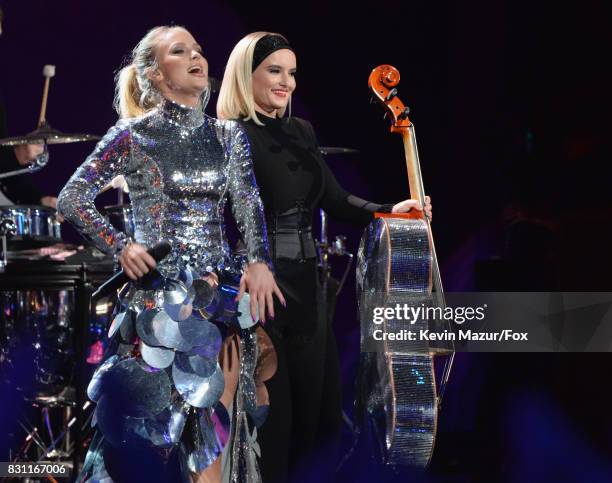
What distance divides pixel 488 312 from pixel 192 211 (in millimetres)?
1585

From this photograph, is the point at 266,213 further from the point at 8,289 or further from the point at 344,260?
the point at 344,260

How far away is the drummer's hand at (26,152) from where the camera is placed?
4.11 metres

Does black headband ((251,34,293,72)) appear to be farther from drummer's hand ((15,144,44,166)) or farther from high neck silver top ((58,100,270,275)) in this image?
drummer's hand ((15,144,44,166))

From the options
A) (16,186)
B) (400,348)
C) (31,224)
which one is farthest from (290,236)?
(16,186)

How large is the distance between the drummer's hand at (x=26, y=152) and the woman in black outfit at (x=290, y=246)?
1911 millimetres

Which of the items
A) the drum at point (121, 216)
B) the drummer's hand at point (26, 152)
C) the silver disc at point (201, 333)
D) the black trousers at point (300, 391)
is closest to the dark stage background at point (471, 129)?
the drummer's hand at point (26, 152)

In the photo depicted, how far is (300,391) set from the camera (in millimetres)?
2311

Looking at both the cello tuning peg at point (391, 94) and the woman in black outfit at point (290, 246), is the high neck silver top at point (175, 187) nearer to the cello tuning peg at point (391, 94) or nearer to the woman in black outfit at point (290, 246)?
the woman in black outfit at point (290, 246)

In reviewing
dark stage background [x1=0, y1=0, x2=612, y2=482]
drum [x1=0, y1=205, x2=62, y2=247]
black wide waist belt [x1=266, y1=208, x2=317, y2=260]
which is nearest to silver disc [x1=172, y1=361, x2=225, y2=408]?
black wide waist belt [x1=266, y1=208, x2=317, y2=260]

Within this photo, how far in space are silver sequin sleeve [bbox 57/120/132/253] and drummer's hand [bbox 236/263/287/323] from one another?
0.30 meters

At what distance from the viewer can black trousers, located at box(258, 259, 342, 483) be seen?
229 centimetres

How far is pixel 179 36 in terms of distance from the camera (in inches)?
88.9

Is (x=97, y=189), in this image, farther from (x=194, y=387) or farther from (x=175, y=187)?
(x=194, y=387)

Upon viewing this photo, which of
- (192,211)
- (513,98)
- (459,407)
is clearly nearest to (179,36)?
(192,211)
